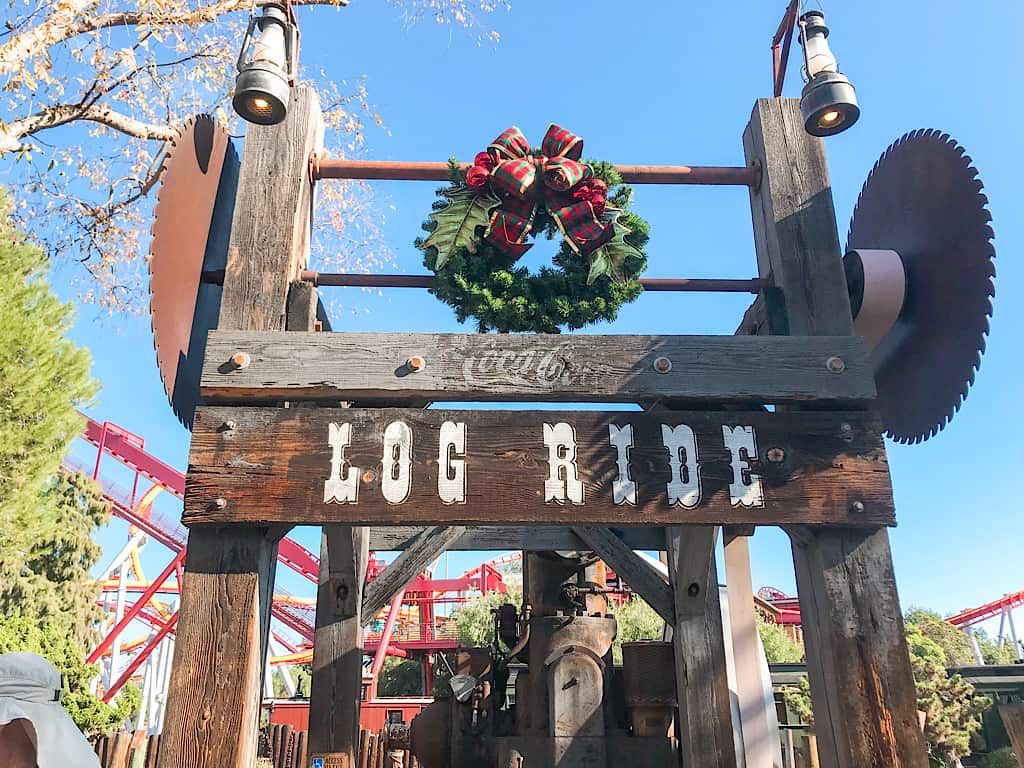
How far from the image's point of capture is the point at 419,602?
28062mm

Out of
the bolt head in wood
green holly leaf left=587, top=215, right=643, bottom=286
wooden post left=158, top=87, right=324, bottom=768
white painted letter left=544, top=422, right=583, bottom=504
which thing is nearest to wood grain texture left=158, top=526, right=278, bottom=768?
wooden post left=158, top=87, right=324, bottom=768

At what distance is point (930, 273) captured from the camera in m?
3.23

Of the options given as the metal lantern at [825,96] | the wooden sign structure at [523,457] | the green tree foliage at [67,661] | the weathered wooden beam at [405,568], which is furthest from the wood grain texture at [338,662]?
the green tree foliage at [67,661]

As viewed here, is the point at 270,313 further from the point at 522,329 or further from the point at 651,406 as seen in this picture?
the point at 651,406

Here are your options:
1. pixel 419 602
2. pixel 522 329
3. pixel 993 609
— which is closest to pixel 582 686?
pixel 522 329

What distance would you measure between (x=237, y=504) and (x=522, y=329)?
133cm

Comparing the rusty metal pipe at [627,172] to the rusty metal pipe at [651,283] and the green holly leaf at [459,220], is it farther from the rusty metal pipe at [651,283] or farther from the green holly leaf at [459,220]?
the rusty metal pipe at [651,283]

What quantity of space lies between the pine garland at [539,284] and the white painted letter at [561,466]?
692mm

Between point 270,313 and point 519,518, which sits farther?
point 270,313

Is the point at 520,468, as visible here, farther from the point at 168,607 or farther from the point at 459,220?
the point at 168,607

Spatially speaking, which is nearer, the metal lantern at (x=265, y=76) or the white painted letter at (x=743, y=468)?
the white painted letter at (x=743, y=468)

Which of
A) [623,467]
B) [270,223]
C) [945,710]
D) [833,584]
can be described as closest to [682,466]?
[623,467]

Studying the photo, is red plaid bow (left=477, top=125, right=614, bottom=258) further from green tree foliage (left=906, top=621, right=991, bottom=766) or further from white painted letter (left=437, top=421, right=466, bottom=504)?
green tree foliage (left=906, top=621, right=991, bottom=766)

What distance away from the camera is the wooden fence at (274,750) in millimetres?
9766
